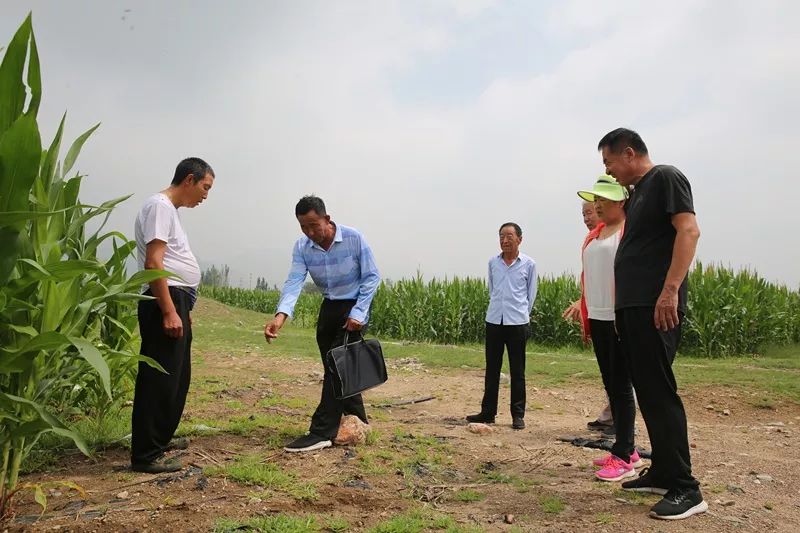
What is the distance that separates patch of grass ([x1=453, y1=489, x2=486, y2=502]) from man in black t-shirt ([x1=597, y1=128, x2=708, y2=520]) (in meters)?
0.96

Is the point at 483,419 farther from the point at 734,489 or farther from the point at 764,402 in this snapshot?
the point at 764,402

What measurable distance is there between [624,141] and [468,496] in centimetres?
228

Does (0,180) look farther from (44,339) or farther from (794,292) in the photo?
(794,292)

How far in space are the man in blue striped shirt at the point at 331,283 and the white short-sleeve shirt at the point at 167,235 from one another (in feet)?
2.73

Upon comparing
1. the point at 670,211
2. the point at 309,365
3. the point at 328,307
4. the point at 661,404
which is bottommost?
the point at 309,365

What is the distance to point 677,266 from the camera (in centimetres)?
304

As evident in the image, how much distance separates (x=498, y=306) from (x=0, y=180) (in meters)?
4.36

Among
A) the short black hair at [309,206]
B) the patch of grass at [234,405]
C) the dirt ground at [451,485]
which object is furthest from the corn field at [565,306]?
the short black hair at [309,206]

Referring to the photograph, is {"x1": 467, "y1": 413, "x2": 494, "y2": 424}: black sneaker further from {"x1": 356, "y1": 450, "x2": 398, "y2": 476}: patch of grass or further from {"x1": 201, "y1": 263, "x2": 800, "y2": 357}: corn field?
{"x1": 201, "y1": 263, "x2": 800, "y2": 357}: corn field

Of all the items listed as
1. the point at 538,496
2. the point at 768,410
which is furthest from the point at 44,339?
the point at 768,410

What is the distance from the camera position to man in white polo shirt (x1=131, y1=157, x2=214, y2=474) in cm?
359

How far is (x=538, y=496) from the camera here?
139 inches

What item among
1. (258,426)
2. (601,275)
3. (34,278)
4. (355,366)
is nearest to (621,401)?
(601,275)

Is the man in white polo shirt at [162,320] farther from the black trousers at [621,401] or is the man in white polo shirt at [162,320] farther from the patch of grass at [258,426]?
the black trousers at [621,401]
